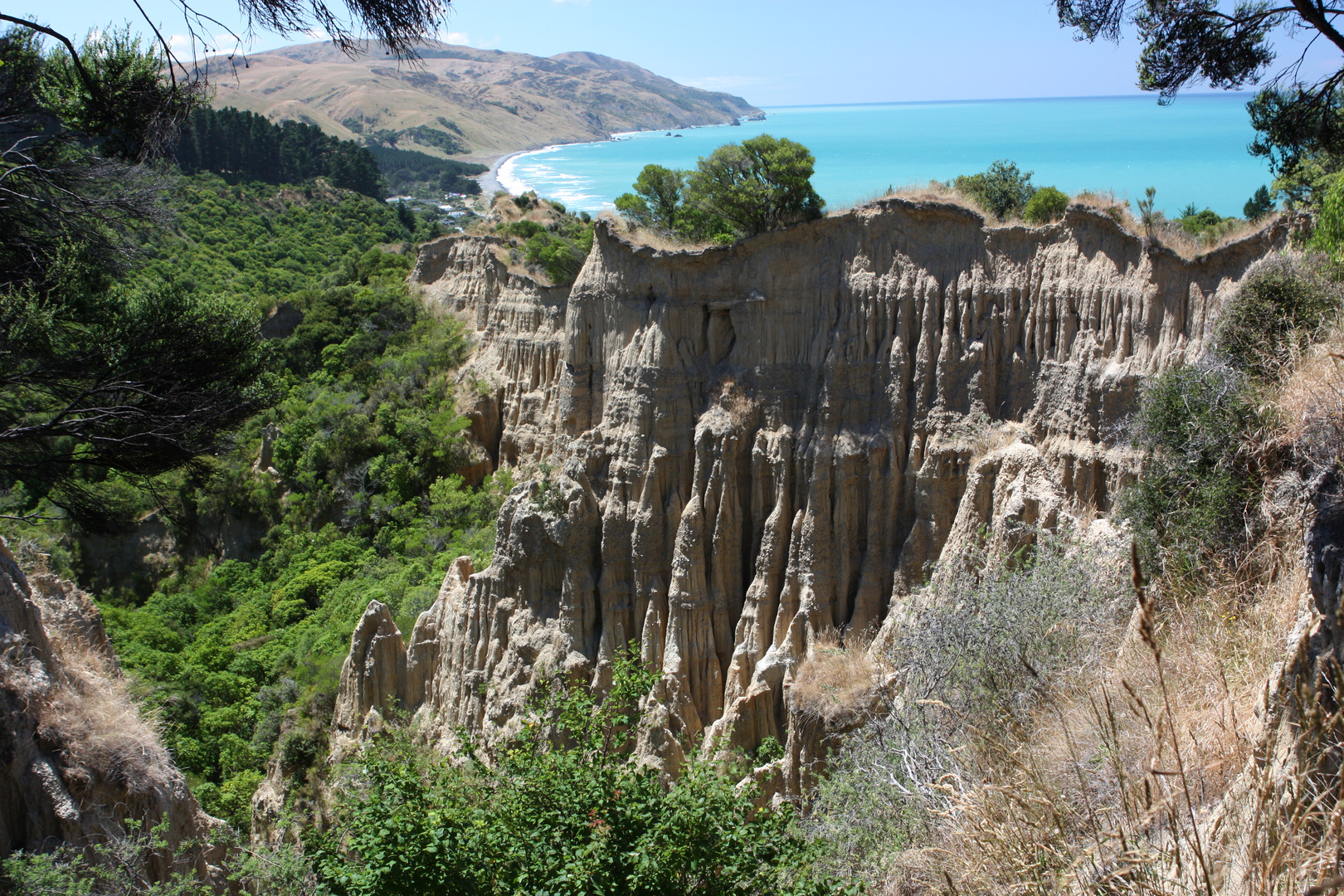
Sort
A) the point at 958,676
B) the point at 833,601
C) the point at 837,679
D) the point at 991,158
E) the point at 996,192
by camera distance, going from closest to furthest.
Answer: the point at 958,676 < the point at 837,679 < the point at 833,601 < the point at 996,192 < the point at 991,158

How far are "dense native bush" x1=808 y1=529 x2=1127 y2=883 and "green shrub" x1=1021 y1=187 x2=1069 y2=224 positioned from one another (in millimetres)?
7437

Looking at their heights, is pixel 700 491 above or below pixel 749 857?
above

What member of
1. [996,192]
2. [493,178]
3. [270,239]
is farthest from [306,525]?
[493,178]

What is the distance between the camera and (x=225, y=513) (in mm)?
36688

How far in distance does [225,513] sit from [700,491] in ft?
86.9

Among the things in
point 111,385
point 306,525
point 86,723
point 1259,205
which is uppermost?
point 1259,205

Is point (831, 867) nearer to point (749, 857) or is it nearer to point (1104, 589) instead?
point (749, 857)

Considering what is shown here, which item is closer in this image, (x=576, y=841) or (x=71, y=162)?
(x=576, y=841)

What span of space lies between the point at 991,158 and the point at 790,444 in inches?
2537

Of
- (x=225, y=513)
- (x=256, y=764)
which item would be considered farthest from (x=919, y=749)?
(x=225, y=513)

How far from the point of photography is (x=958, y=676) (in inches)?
475

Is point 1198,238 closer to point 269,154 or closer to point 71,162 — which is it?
point 71,162

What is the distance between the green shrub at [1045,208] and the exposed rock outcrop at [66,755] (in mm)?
18998

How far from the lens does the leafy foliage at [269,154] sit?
68.2 metres
